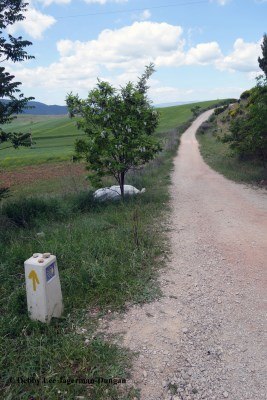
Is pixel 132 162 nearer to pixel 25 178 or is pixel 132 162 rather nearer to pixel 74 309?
pixel 74 309

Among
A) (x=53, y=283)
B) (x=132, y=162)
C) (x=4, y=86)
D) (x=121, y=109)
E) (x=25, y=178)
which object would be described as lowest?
(x=25, y=178)

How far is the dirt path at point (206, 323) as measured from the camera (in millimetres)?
3186

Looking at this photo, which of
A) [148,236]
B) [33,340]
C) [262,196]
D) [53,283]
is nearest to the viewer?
[33,340]

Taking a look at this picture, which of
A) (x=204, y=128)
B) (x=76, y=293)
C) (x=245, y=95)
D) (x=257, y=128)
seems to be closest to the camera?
(x=76, y=293)

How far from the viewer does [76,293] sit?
15.3ft

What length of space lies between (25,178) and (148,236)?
57.7 ft

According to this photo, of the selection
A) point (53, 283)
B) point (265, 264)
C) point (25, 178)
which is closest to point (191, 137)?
point (25, 178)

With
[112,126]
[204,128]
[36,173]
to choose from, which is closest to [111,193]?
[112,126]

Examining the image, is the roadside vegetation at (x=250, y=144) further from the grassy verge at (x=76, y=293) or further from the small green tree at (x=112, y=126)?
the grassy verge at (x=76, y=293)

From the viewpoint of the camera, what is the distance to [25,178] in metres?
22.3

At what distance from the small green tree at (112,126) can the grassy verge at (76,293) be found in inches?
78.6

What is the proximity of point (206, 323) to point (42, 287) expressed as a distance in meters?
2.14

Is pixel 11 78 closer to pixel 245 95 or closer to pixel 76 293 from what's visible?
pixel 76 293

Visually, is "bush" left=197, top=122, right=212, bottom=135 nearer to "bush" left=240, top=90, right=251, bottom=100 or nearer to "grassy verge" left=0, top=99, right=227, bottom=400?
"bush" left=240, top=90, right=251, bottom=100
